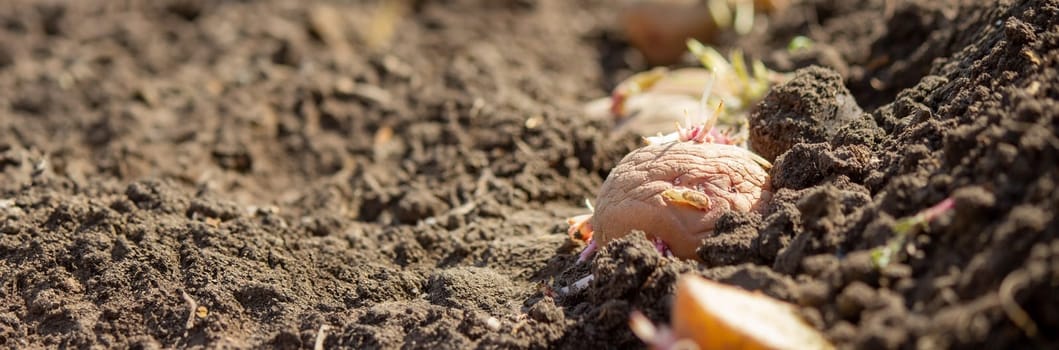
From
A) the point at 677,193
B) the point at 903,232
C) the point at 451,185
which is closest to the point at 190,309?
the point at 451,185

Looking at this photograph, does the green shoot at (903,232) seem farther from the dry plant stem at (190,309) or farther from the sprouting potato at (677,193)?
the dry plant stem at (190,309)

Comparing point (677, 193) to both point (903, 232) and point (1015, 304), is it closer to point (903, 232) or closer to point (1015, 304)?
point (903, 232)

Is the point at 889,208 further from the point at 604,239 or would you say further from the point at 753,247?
the point at 604,239

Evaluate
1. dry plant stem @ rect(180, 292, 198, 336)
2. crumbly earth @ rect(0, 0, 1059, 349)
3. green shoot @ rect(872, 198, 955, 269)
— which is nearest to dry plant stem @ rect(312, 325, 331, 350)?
crumbly earth @ rect(0, 0, 1059, 349)

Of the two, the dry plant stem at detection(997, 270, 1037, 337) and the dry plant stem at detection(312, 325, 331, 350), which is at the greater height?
the dry plant stem at detection(997, 270, 1037, 337)

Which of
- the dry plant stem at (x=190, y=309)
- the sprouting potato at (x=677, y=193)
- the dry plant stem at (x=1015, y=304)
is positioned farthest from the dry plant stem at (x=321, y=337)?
the dry plant stem at (x=1015, y=304)

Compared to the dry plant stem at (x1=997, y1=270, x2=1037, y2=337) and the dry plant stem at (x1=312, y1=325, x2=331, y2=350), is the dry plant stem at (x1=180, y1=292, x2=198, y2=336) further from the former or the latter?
the dry plant stem at (x1=997, y1=270, x2=1037, y2=337)
